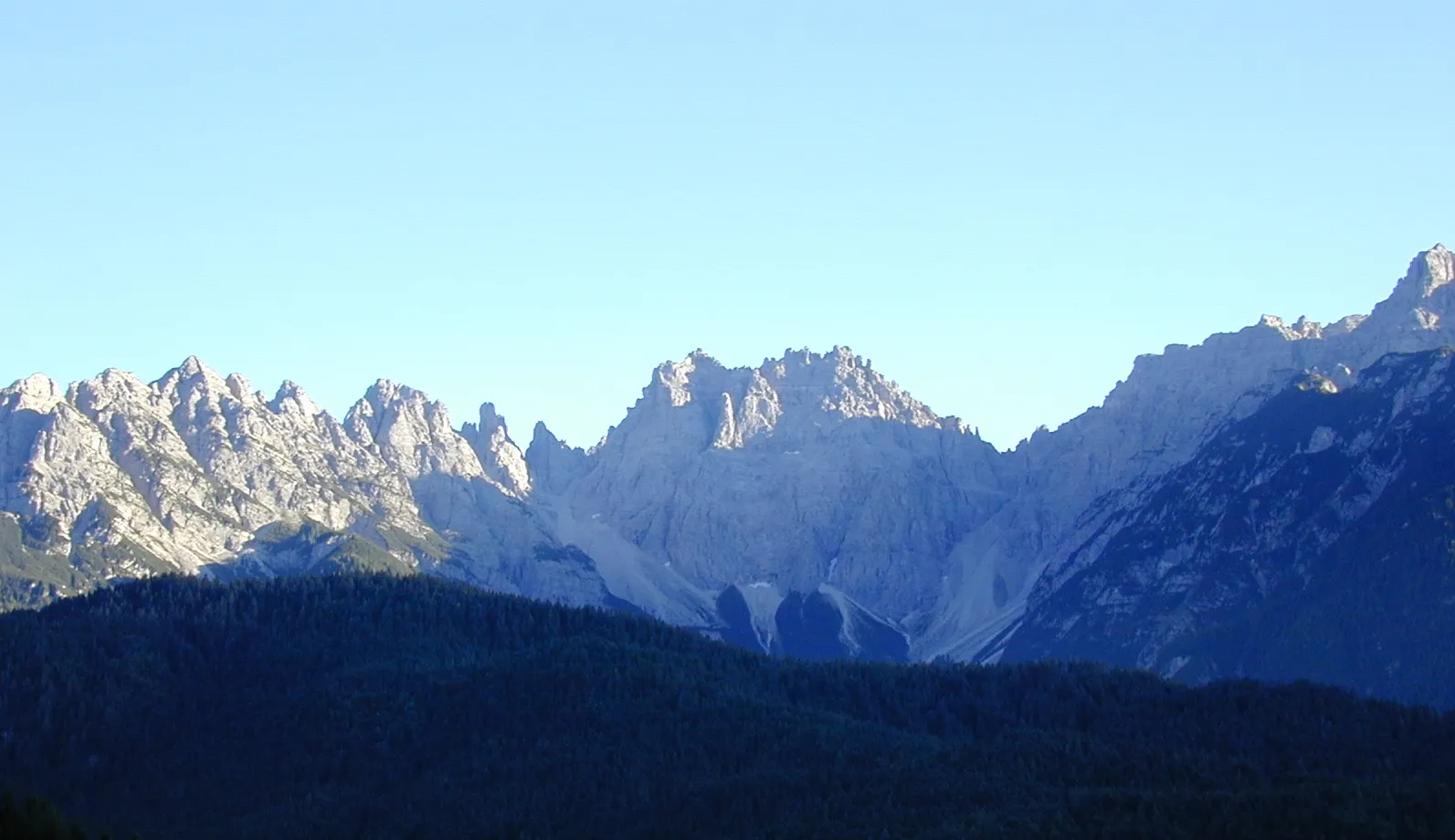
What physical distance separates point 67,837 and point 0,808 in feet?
20.9

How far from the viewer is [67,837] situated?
518 ft

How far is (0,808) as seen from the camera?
524ft
